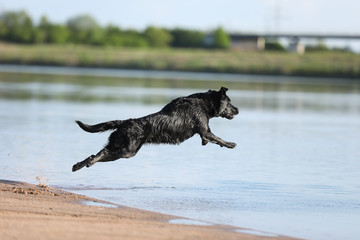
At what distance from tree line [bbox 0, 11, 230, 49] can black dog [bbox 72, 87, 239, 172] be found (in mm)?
101824

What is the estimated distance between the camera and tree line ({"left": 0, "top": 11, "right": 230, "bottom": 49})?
11406 centimetres

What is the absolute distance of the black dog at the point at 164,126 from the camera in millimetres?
9750

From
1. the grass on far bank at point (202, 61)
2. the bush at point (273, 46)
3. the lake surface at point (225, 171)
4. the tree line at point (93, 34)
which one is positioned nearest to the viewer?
the lake surface at point (225, 171)

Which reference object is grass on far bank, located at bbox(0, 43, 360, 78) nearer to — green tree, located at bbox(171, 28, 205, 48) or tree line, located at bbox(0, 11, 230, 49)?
tree line, located at bbox(0, 11, 230, 49)

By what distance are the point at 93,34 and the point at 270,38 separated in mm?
28085

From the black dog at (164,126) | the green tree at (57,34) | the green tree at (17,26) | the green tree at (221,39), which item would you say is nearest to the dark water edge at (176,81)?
the black dog at (164,126)

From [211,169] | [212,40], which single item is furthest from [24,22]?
[211,169]

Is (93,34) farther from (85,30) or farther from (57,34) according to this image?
(57,34)

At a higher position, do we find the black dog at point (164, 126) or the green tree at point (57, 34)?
the green tree at point (57, 34)

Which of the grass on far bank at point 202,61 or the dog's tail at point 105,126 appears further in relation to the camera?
the grass on far bank at point 202,61

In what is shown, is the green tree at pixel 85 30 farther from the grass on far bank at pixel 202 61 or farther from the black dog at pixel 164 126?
the black dog at pixel 164 126

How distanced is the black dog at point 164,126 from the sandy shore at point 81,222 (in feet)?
2.88

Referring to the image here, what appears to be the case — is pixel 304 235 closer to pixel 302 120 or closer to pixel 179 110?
pixel 179 110

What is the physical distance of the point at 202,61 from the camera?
→ 261 ft
